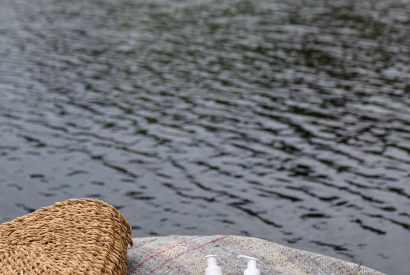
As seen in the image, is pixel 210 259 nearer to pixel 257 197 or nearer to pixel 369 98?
pixel 257 197

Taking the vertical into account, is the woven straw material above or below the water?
above

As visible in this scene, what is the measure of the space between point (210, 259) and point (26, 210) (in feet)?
29.5

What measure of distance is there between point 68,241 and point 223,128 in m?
14.2

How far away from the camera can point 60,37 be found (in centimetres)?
3775

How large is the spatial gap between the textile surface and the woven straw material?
2.13ft

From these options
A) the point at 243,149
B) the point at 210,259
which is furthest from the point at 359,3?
the point at 210,259

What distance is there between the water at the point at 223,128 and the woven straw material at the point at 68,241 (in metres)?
6.47

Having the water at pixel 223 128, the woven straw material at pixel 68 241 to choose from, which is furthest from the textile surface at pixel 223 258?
the water at pixel 223 128

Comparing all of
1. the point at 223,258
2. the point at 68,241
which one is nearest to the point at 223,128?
the point at 223,258

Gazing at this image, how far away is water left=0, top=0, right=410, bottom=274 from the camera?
634 inches

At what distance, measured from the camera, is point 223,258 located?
973 cm

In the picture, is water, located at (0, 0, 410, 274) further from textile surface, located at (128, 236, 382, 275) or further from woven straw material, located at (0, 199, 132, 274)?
woven straw material, located at (0, 199, 132, 274)

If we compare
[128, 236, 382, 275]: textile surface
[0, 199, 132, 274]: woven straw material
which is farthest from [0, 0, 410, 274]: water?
[0, 199, 132, 274]: woven straw material

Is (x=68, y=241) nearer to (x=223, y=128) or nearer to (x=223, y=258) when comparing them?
(x=223, y=258)
